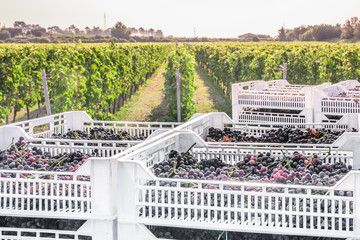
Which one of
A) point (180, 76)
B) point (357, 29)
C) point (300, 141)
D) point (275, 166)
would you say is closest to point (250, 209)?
point (275, 166)

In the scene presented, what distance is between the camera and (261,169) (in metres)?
3.54

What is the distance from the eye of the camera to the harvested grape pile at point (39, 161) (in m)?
3.83

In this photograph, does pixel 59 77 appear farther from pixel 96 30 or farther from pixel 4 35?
pixel 96 30

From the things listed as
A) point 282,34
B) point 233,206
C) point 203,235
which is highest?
point 282,34

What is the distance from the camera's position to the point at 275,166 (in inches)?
145

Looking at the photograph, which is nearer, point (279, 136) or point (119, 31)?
point (279, 136)

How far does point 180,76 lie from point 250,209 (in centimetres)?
1272

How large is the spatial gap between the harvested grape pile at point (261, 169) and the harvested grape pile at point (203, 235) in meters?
0.34

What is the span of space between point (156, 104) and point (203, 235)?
17.2 metres

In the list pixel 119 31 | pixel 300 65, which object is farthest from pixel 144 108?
pixel 119 31

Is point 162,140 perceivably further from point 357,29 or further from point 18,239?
point 357,29

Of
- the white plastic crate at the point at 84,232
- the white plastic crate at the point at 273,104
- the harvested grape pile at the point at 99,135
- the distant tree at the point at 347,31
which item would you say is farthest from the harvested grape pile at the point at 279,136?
the distant tree at the point at 347,31

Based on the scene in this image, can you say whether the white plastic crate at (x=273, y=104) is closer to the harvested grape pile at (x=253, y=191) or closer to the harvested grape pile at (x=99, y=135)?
the harvested grape pile at (x=99, y=135)

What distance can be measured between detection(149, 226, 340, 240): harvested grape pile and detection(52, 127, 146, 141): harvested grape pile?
2025 millimetres
